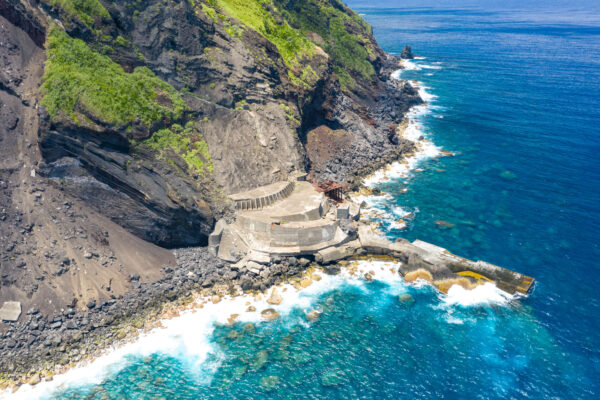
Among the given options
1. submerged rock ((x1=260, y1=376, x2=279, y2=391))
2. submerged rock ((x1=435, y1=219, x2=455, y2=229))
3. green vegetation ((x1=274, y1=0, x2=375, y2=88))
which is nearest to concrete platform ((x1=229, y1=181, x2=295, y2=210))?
submerged rock ((x1=260, y1=376, x2=279, y2=391))

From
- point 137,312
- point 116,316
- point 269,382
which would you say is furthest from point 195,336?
point 269,382

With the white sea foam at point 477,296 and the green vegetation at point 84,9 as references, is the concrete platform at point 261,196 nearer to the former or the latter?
the white sea foam at point 477,296

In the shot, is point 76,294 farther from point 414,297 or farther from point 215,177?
point 414,297

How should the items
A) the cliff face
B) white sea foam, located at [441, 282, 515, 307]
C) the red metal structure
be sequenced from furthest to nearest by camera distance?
the red metal structure, the cliff face, white sea foam, located at [441, 282, 515, 307]

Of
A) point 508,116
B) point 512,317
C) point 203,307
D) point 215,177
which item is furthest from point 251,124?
point 508,116

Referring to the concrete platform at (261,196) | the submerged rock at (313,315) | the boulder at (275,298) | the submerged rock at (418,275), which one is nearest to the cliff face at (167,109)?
the concrete platform at (261,196)

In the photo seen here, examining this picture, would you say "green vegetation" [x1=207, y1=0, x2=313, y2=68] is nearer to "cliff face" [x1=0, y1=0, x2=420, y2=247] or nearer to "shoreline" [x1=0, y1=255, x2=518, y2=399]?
"cliff face" [x1=0, y1=0, x2=420, y2=247]
